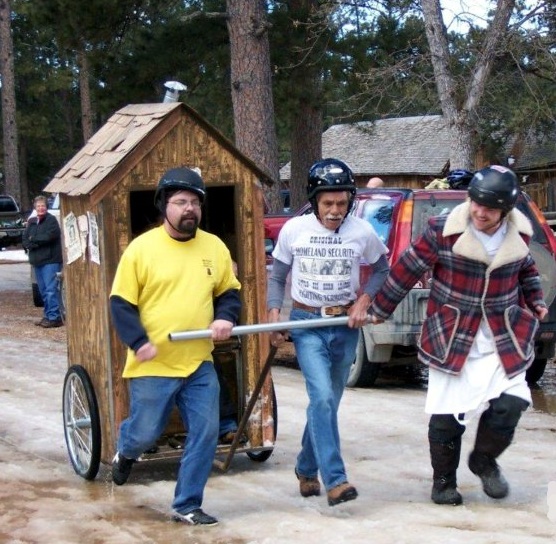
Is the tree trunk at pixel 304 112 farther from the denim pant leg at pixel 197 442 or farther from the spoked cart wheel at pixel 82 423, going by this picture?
the denim pant leg at pixel 197 442

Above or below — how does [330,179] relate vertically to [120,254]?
above

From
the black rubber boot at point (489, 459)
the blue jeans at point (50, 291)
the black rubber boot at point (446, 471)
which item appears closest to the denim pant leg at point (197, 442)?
the black rubber boot at point (446, 471)

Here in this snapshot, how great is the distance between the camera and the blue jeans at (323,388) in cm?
624

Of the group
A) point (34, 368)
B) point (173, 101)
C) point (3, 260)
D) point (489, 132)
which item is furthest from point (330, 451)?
point (3, 260)

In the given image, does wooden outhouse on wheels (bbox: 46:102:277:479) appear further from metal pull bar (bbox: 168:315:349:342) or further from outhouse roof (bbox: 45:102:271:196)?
metal pull bar (bbox: 168:315:349:342)

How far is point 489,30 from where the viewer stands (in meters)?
17.1

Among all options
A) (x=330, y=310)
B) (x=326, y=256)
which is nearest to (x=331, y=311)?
(x=330, y=310)

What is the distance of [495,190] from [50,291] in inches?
448

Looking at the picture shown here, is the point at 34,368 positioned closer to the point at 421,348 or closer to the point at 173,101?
the point at 173,101

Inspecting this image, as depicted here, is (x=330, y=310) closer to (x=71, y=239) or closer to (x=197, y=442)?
(x=197, y=442)

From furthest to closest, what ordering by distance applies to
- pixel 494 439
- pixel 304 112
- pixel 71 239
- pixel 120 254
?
1. pixel 304 112
2. pixel 71 239
3. pixel 120 254
4. pixel 494 439

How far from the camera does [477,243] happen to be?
6125mm

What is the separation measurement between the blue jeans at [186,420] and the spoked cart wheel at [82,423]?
0.79 m

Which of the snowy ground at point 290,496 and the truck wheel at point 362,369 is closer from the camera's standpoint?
the snowy ground at point 290,496
